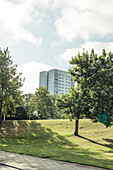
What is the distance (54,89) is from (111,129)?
15324cm

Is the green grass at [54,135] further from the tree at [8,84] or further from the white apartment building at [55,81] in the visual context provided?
the white apartment building at [55,81]

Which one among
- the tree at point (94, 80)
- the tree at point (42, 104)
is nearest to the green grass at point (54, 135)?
the tree at point (94, 80)

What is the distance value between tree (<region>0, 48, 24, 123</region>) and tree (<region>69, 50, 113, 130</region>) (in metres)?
12.8

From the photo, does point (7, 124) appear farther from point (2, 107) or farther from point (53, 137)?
point (53, 137)

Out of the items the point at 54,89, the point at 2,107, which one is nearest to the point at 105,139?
the point at 2,107

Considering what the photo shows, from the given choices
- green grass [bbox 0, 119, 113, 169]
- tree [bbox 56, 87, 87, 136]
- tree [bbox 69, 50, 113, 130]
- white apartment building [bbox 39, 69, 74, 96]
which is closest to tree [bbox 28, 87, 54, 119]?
green grass [bbox 0, 119, 113, 169]

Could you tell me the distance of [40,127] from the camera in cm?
3547

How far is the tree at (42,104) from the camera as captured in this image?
64.3m

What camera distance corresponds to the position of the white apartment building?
183 m

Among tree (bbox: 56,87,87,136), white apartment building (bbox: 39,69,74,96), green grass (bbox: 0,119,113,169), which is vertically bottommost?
green grass (bbox: 0,119,113,169)

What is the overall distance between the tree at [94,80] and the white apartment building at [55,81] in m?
152

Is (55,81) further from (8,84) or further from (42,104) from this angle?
Result: (8,84)

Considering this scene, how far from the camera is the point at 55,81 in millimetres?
183625

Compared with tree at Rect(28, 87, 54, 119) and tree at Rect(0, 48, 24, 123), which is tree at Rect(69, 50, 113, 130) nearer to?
tree at Rect(0, 48, 24, 123)
